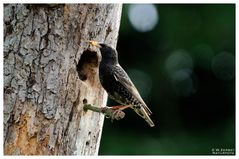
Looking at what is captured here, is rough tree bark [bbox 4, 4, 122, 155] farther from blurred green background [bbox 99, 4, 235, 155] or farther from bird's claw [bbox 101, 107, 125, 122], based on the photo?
blurred green background [bbox 99, 4, 235, 155]

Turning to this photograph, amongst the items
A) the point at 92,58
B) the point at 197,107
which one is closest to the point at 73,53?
the point at 92,58

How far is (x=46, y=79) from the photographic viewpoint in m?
4.91

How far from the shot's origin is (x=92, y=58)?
5324 millimetres

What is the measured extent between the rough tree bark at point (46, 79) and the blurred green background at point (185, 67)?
15.6 ft

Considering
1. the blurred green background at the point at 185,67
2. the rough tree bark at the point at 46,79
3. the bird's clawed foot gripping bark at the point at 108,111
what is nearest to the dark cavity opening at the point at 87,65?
the rough tree bark at the point at 46,79

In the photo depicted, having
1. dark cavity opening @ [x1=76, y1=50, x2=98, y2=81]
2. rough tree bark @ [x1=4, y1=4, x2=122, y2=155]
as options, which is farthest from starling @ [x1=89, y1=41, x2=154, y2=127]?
rough tree bark @ [x1=4, y1=4, x2=122, y2=155]

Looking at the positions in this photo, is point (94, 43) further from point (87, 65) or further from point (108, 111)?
point (108, 111)

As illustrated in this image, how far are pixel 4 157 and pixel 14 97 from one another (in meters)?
0.41

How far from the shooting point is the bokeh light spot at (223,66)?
10000 mm

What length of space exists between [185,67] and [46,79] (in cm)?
533

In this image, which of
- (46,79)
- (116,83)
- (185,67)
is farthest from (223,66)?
(46,79)

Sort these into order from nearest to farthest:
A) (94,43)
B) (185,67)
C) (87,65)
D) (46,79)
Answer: (46,79) < (94,43) < (87,65) < (185,67)

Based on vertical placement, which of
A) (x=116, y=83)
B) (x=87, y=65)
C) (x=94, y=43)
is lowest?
(x=116, y=83)

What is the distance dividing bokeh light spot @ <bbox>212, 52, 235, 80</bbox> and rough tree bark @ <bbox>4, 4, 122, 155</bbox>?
5165 mm
